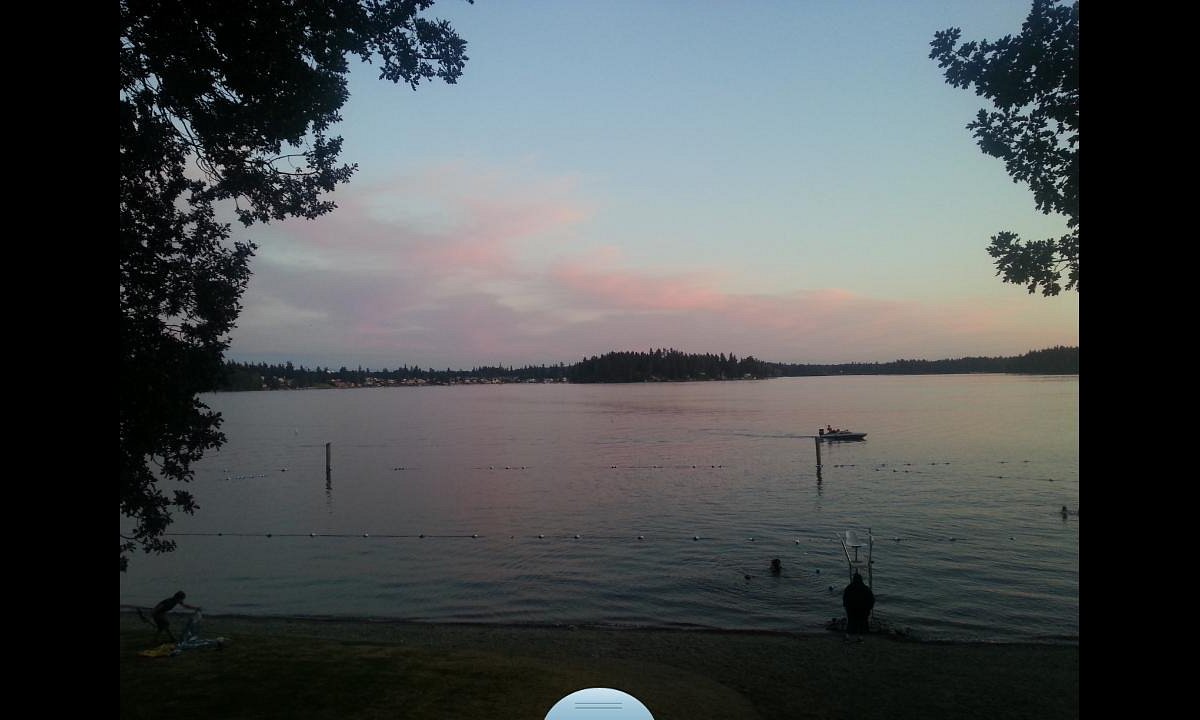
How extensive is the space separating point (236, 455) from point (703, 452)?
145ft

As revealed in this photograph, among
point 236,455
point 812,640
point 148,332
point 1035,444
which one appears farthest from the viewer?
point 236,455

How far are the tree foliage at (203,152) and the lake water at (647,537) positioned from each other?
21.7 feet

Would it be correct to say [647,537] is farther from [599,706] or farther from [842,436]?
[842,436]

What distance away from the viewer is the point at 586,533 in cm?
2948

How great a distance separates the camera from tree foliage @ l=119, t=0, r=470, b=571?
5645mm

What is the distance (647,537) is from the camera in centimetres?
2792

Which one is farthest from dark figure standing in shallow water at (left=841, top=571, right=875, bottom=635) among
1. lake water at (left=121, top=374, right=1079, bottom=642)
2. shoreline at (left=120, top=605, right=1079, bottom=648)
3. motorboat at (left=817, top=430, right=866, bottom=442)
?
motorboat at (left=817, top=430, right=866, bottom=442)

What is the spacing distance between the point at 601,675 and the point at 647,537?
17.5 meters

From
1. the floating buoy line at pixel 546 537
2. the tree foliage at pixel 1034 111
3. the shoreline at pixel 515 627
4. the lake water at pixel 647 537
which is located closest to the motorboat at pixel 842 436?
the lake water at pixel 647 537

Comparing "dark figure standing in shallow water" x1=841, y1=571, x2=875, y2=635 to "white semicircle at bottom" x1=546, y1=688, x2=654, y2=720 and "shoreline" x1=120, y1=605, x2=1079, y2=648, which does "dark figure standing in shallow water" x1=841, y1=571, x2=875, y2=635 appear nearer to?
"shoreline" x1=120, y1=605, x2=1079, y2=648

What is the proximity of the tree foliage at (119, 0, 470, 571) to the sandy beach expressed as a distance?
2.10m

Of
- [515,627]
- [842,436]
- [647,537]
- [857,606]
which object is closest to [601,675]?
[515,627]

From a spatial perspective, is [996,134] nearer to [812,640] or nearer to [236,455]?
[812,640]
